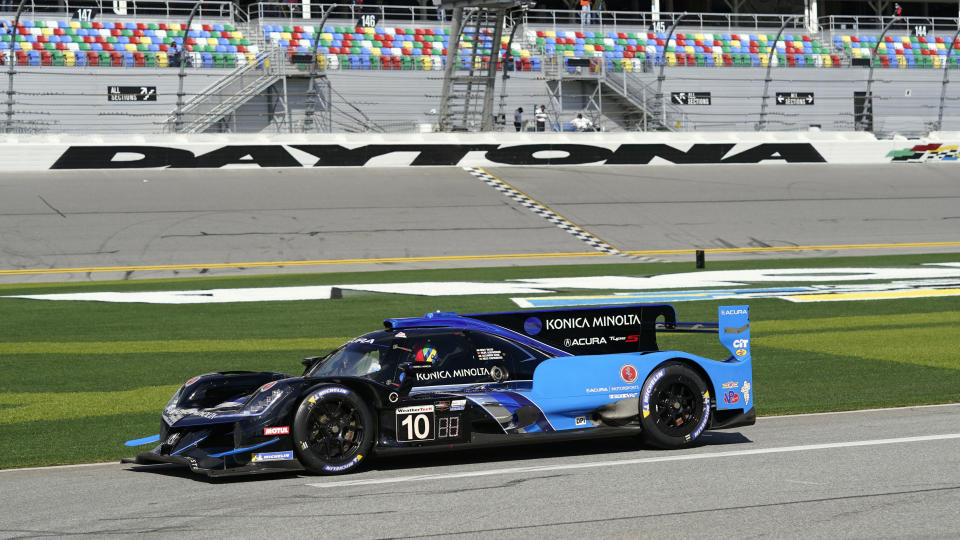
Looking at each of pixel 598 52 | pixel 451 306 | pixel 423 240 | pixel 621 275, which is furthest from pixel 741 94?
pixel 451 306

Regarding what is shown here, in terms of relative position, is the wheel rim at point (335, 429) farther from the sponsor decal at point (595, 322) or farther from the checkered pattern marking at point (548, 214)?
the checkered pattern marking at point (548, 214)

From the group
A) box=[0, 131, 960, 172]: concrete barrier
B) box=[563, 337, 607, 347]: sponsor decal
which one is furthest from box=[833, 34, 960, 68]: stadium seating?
box=[563, 337, 607, 347]: sponsor decal

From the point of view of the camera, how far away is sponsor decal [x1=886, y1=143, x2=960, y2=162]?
39406 mm

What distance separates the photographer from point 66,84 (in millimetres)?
35031

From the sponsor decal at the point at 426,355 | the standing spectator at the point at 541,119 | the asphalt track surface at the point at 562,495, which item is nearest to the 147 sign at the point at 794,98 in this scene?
the standing spectator at the point at 541,119

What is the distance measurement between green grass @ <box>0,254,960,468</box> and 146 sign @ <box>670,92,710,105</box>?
67.3 feet

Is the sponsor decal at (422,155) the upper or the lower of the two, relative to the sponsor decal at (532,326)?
upper

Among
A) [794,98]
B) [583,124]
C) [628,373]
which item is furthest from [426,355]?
[794,98]

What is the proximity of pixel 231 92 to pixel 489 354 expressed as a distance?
3046 cm

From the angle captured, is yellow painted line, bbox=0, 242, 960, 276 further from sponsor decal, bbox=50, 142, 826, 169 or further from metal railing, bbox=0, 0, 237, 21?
metal railing, bbox=0, 0, 237, 21

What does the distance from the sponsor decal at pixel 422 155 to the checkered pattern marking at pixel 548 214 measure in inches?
48.0

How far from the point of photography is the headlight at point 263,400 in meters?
7.36

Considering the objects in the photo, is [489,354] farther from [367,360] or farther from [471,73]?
[471,73]

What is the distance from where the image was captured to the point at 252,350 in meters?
13.9
